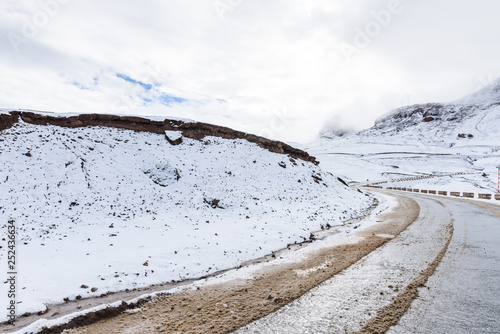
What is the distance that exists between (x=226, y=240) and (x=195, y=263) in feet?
7.36

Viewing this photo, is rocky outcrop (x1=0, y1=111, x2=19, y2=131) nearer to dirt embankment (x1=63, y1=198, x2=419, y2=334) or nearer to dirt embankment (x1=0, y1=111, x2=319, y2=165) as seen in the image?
dirt embankment (x1=0, y1=111, x2=319, y2=165)

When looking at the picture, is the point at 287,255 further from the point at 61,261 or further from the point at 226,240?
the point at 61,261

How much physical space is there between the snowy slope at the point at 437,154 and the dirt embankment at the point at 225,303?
51.4 metres

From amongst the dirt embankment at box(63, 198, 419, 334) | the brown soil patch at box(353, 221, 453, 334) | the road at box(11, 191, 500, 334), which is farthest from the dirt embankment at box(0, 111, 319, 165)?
the brown soil patch at box(353, 221, 453, 334)

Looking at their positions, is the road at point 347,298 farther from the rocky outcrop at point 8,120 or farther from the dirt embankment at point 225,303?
the rocky outcrop at point 8,120

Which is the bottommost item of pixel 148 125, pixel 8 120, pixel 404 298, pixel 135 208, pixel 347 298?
pixel 347 298

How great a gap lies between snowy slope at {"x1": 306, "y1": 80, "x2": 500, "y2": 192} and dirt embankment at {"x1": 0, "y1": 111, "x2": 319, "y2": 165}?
37.6 meters

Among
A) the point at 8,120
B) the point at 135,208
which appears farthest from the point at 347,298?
the point at 8,120

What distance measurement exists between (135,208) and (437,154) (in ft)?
451

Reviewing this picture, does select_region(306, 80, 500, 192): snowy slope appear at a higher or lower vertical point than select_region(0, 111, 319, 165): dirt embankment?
higher

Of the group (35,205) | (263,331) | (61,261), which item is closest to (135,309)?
(263,331)

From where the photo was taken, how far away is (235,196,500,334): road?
3.60 metres

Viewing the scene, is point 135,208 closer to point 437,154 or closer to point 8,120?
point 8,120

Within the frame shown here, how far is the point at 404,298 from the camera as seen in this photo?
4.35 metres
